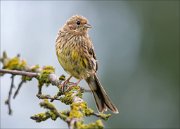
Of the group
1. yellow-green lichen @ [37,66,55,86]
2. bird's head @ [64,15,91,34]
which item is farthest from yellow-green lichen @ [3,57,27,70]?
bird's head @ [64,15,91,34]

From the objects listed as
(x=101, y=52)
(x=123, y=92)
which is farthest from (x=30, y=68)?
(x=101, y=52)

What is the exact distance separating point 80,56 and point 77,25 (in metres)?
0.65

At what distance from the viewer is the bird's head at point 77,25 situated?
743cm

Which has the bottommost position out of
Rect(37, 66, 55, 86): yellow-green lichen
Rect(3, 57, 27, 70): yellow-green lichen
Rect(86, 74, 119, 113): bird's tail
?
Rect(86, 74, 119, 113): bird's tail

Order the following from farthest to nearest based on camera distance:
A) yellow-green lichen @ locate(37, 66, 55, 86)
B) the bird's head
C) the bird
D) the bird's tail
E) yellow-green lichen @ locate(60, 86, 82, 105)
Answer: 1. the bird's head
2. the bird
3. the bird's tail
4. yellow-green lichen @ locate(37, 66, 55, 86)
5. yellow-green lichen @ locate(60, 86, 82, 105)

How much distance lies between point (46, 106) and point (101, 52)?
31.6 feet

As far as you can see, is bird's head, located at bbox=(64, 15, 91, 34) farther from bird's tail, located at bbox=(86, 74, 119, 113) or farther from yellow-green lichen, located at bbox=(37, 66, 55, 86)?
yellow-green lichen, located at bbox=(37, 66, 55, 86)

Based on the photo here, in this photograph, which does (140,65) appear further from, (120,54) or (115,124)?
(115,124)

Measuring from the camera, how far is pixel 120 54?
1344 cm

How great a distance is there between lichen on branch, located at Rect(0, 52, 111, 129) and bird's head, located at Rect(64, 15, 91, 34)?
248cm

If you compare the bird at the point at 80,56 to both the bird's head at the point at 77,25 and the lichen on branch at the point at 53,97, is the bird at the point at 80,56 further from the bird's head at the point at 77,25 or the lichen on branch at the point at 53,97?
the lichen on branch at the point at 53,97

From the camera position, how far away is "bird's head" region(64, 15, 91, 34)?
293 inches

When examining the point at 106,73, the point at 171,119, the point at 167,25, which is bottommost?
the point at 171,119

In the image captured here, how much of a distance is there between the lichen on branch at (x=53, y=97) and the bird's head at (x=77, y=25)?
8.15 ft
